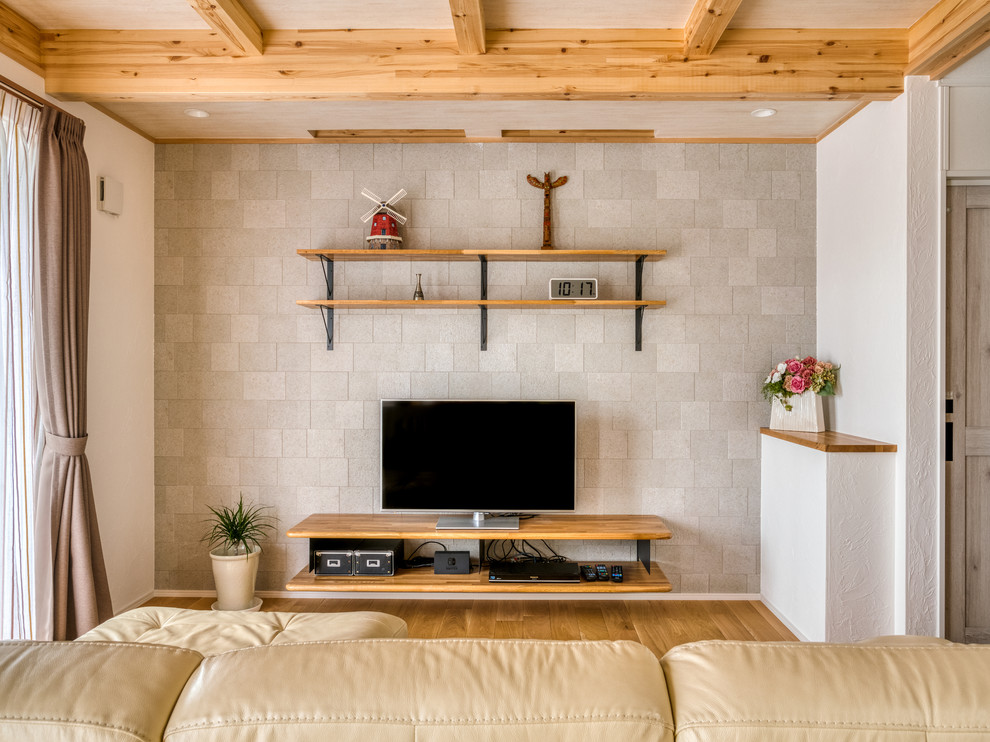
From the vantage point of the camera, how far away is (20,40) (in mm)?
2631

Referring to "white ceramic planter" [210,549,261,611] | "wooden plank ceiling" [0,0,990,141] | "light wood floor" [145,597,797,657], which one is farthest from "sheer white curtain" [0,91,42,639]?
"light wood floor" [145,597,797,657]

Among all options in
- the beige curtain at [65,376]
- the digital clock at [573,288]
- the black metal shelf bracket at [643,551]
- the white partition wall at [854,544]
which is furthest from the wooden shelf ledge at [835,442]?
the beige curtain at [65,376]

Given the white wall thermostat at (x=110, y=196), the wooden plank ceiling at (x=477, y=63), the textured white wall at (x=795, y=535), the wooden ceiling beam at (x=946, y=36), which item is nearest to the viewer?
the wooden ceiling beam at (x=946, y=36)

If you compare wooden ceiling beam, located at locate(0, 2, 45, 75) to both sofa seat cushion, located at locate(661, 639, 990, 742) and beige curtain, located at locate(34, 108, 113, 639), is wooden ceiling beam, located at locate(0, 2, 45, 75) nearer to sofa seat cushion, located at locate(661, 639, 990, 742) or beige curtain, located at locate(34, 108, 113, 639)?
beige curtain, located at locate(34, 108, 113, 639)

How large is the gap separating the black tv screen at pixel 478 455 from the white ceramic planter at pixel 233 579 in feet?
2.56

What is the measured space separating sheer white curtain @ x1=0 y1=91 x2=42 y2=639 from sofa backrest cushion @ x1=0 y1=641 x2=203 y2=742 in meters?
2.04

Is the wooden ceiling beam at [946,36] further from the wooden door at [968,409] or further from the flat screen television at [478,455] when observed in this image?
the flat screen television at [478,455]

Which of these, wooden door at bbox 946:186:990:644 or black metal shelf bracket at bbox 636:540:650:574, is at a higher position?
wooden door at bbox 946:186:990:644

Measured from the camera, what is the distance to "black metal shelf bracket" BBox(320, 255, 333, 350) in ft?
11.6

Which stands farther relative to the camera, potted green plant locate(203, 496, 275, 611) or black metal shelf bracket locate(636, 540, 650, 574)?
black metal shelf bracket locate(636, 540, 650, 574)

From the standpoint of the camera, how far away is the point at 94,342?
310 centimetres

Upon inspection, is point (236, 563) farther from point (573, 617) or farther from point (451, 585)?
point (573, 617)

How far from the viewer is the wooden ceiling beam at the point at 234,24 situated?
236cm

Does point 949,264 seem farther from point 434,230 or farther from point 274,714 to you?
point 274,714
